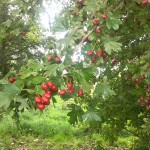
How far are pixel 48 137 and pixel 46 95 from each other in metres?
7.83

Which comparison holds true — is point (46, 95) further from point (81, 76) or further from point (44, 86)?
point (81, 76)

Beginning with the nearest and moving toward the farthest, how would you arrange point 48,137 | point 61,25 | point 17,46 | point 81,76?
point 81,76 < point 61,25 < point 17,46 < point 48,137

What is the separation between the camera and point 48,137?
32.4 ft

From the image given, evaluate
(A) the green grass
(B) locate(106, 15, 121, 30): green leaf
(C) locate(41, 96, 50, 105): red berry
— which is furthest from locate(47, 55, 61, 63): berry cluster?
(A) the green grass

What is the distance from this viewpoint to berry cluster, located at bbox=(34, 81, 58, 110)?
2.27 metres

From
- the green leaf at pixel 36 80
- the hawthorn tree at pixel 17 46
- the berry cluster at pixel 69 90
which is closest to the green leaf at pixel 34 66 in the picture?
the green leaf at pixel 36 80

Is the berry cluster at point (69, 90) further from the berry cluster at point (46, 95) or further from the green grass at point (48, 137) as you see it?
the green grass at point (48, 137)

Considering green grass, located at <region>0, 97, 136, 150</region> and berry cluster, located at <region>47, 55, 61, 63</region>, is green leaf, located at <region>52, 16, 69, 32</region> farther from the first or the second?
green grass, located at <region>0, 97, 136, 150</region>

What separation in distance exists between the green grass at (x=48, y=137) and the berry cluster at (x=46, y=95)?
19.4 feet

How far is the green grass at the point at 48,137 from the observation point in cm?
898

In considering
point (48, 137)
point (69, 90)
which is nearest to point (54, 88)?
point (69, 90)

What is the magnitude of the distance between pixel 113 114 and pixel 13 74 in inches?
149

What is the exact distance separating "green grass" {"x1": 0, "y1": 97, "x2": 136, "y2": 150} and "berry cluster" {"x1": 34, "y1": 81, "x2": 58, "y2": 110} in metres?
5.91

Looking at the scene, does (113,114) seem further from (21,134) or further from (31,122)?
(31,122)
